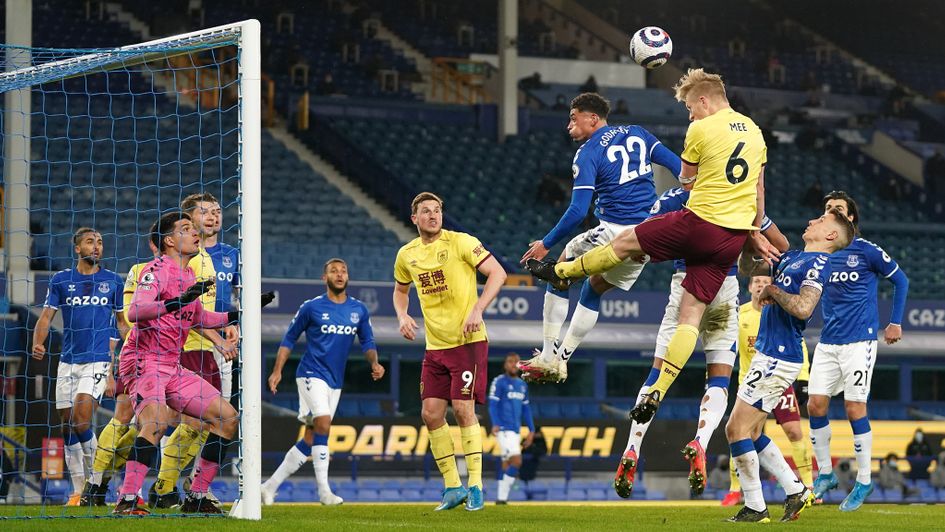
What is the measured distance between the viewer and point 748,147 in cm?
931

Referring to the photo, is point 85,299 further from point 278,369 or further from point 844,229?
point 844,229

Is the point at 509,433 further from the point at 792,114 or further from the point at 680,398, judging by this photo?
the point at 792,114

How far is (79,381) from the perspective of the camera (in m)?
13.9

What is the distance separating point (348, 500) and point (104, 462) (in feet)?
28.0

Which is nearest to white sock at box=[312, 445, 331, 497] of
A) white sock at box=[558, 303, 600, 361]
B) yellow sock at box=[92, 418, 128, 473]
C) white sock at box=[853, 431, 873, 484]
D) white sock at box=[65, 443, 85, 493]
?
white sock at box=[65, 443, 85, 493]

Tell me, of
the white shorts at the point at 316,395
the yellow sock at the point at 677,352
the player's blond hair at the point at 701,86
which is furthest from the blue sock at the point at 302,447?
the player's blond hair at the point at 701,86

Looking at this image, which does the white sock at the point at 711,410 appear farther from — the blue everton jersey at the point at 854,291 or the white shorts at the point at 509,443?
the white shorts at the point at 509,443

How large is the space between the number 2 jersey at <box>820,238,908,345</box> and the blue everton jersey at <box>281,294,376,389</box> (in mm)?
4723

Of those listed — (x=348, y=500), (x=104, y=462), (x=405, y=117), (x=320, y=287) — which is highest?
(x=405, y=117)

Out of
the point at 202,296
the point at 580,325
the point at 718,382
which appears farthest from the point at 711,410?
the point at 202,296

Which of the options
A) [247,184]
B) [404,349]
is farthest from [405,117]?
[247,184]

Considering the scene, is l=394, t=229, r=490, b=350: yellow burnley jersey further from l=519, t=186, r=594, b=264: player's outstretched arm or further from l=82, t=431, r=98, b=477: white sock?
l=82, t=431, r=98, b=477: white sock

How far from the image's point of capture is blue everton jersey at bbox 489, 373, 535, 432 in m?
19.3

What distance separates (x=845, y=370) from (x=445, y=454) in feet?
12.7
